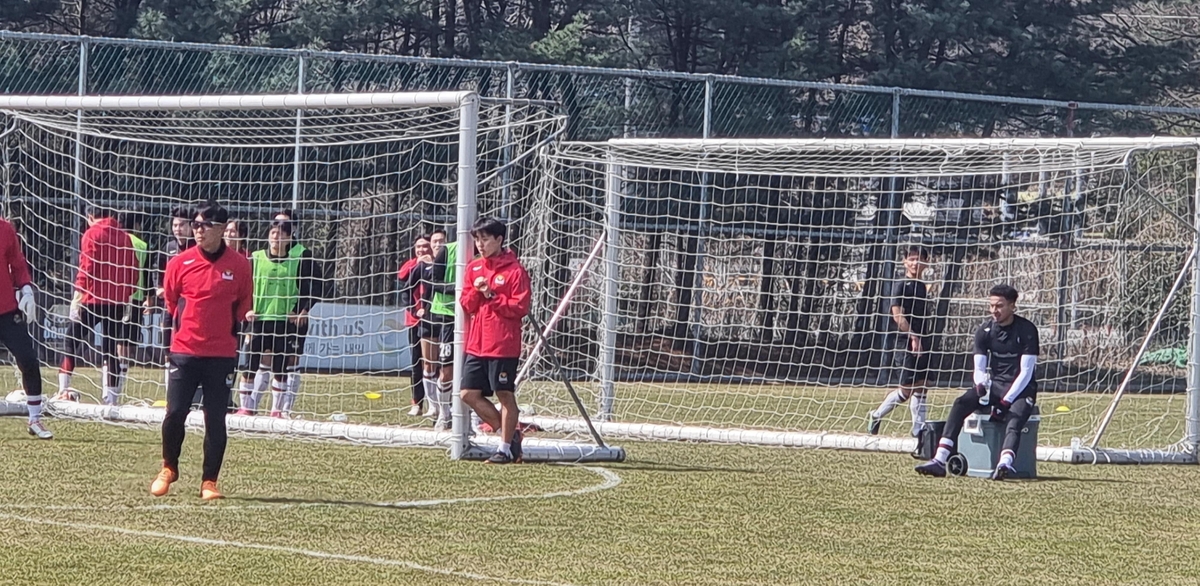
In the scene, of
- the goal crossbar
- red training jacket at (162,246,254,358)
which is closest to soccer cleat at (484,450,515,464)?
the goal crossbar

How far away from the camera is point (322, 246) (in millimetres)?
19781

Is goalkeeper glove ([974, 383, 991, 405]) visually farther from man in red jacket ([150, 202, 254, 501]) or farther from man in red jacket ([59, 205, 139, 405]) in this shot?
man in red jacket ([59, 205, 139, 405])

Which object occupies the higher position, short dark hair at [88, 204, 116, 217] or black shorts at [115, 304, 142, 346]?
short dark hair at [88, 204, 116, 217]

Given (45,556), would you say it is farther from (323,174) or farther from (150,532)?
(323,174)

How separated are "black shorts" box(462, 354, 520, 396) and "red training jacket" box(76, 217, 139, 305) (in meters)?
4.02

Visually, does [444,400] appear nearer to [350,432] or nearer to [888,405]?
[350,432]

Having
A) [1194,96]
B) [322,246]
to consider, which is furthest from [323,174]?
[1194,96]

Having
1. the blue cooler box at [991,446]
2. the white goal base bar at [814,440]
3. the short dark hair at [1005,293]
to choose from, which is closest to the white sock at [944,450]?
the blue cooler box at [991,446]

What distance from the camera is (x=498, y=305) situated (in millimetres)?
11672

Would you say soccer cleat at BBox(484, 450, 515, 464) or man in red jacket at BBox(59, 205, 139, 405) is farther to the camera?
man in red jacket at BBox(59, 205, 139, 405)

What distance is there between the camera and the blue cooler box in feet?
39.8

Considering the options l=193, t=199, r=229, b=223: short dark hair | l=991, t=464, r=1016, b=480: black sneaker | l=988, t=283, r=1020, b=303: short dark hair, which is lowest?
l=991, t=464, r=1016, b=480: black sneaker

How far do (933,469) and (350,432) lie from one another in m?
4.16

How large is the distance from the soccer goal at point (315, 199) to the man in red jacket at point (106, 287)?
0.57 ft
